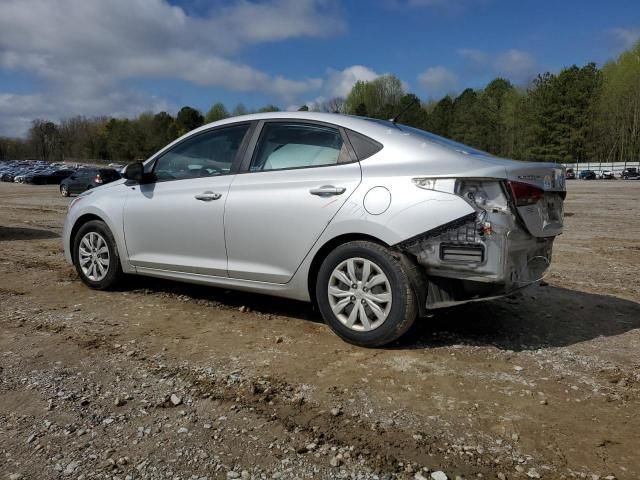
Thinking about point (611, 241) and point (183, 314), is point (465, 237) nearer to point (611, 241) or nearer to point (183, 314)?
point (183, 314)

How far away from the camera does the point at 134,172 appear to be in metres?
5.05

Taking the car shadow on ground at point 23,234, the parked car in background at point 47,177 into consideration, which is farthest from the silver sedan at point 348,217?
the parked car in background at point 47,177

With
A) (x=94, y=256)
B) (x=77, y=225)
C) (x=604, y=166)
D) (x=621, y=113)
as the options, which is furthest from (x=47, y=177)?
(x=621, y=113)

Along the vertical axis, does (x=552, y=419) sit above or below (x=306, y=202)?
below

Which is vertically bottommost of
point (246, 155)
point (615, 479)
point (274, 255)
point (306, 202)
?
point (615, 479)

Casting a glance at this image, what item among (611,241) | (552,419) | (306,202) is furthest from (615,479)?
(611,241)

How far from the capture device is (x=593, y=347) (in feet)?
13.0

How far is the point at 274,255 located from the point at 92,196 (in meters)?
2.45

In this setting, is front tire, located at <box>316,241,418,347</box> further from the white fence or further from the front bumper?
the white fence

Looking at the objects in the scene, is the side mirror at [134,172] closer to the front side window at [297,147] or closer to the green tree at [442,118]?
the front side window at [297,147]

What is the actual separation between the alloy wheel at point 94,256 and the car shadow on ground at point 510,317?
36 centimetres

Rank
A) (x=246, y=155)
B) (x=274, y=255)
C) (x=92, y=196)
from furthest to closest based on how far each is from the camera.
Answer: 1. (x=92, y=196)
2. (x=246, y=155)
3. (x=274, y=255)

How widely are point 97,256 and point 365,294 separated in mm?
3064

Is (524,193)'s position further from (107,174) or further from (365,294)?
(107,174)
